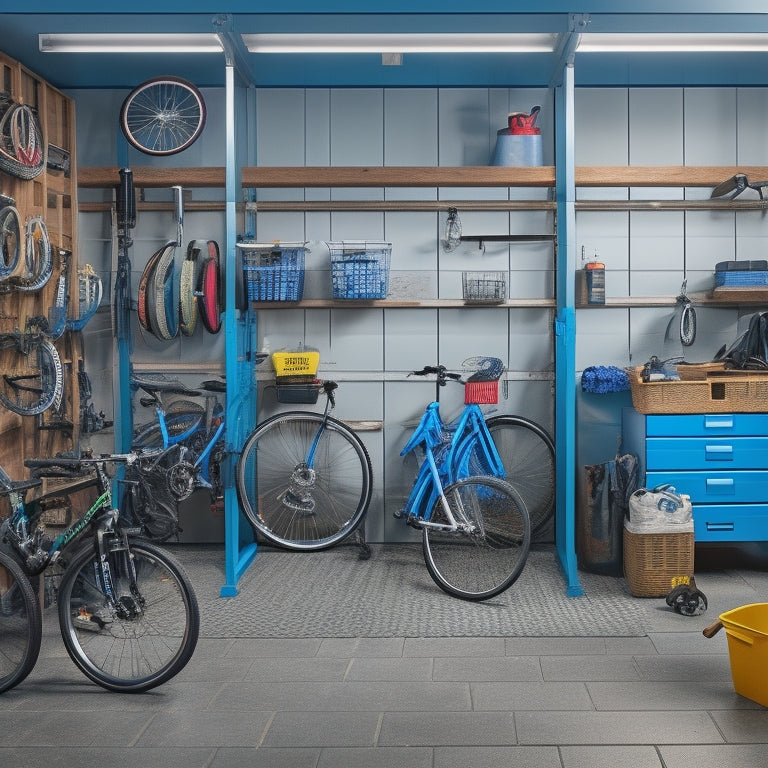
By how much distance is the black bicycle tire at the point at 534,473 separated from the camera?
6332 mm

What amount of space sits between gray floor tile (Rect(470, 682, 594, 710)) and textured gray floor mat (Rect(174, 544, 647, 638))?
0.71m

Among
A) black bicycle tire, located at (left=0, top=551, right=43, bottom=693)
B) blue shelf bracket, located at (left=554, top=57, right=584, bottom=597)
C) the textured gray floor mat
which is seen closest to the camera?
black bicycle tire, located at (left=0, top=551, right=43, bottom=693)

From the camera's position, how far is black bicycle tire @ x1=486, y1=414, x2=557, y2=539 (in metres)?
6.33

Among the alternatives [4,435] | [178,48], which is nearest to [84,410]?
[4,435]

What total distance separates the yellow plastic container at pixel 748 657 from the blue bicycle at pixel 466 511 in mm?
1497

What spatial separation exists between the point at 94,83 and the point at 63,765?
444 cm

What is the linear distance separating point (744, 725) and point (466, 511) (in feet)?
6.98

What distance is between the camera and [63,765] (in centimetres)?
320

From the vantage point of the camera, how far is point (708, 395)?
18.1 feet

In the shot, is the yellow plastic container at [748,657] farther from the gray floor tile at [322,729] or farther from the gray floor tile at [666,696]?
the gray floor tile at [322,729]

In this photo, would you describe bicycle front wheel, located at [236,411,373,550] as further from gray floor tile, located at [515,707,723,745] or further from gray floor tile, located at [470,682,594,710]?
gray floor tile, located at [515,707,723,745]

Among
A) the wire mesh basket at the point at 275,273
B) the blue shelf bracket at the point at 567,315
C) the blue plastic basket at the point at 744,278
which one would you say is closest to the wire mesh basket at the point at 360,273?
the wire mesh basket at the point at 275,273

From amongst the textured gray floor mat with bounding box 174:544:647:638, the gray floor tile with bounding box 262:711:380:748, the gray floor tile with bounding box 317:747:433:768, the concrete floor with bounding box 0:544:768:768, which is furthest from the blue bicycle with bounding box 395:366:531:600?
the gray floor tile with bounding box 317:747:433:768

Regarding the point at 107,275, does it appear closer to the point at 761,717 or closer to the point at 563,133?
the point at 563,133
